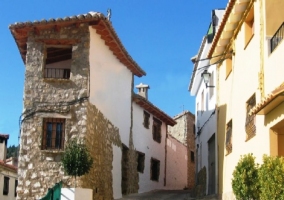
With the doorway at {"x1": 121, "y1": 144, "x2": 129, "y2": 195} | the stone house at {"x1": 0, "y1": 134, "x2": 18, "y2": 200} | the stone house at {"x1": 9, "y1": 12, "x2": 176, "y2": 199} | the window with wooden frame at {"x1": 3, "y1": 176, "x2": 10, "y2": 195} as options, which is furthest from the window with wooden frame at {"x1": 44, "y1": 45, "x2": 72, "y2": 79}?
the window with wooden frame at {"x1": 3, "y1": 176, "x2": 10, "y2": 195}

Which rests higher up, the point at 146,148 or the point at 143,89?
the point at 143,89

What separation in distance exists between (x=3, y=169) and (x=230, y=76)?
21817 mm

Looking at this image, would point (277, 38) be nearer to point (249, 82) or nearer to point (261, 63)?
point (261, 63)

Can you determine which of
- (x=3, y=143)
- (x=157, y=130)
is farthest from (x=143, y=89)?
(x=3, y=143)

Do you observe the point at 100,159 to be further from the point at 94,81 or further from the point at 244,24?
→ the point at 244,24

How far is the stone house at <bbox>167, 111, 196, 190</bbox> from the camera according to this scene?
106 ft

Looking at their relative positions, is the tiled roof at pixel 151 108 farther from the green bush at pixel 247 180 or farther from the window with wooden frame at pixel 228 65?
the green bush at pixel 247 180

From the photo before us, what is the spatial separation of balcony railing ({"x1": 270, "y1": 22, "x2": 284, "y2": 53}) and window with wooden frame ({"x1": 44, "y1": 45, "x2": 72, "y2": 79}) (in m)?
8.83

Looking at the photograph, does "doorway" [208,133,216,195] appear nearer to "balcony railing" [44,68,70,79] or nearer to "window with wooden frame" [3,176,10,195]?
"balcony railing" [44,68,70,79]

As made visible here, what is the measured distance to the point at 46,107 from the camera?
17.5 m

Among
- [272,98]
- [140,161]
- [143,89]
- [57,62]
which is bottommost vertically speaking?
[140,161]

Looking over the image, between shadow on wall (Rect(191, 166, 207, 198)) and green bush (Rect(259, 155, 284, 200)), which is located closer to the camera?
green bush (Rect(259, 155, 284, 200))

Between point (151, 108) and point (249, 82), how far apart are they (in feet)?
47.7

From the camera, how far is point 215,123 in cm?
1838
